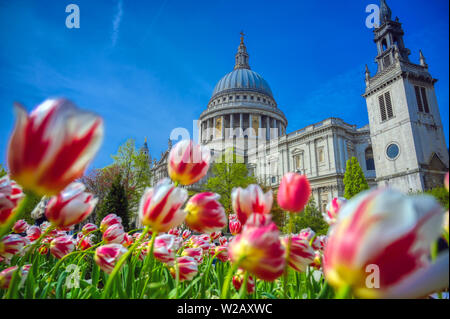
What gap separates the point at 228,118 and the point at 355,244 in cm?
5720

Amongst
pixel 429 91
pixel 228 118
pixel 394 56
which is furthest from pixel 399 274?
pixel 228 118

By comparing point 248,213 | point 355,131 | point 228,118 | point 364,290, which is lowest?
point 364,290

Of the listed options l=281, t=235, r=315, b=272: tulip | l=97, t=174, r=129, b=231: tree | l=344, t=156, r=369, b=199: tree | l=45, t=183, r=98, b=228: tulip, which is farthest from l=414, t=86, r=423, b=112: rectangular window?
l=45, t=183, r=98, b=228: tulip

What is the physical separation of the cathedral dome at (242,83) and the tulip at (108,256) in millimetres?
61077

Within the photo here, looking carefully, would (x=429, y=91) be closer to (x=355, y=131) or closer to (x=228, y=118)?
(x=355, y=131)

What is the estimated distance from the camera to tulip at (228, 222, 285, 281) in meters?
0.84

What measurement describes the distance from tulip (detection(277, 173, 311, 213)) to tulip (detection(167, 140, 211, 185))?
0.41m

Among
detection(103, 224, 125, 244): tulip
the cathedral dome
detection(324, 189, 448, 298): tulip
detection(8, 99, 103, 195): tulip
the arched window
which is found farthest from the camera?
the cathedral dome

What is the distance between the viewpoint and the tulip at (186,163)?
1194 mm

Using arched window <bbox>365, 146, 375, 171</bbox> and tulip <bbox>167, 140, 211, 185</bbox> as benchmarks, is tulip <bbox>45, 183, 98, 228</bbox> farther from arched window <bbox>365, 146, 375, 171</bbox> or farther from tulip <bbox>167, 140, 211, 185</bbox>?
arched window <bbox>365, 146, 375, 171</bbox>

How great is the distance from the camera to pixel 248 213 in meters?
1.16

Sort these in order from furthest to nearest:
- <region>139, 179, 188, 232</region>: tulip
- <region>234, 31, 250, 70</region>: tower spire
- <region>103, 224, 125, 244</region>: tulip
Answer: <region>234, 31, 250, 70</region>: tower spire < <region>103, 224, 125, 244</region>: tulip < <region>139, 179, 188, 232</region>: tulip

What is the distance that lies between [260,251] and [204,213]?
368 mm

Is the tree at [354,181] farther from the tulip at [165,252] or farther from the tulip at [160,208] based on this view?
the tulip at [160,208]
